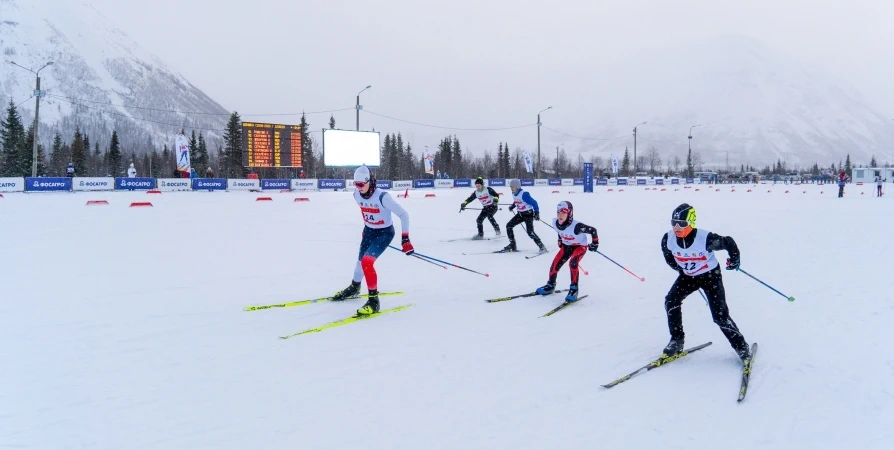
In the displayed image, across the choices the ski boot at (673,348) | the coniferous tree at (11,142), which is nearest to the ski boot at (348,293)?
the ski boot at (673,348)

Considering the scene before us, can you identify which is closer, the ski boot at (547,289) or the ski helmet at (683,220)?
the ski helmet at (683,220)

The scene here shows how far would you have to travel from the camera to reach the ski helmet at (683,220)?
16.9ft

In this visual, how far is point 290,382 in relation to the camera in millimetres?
4688

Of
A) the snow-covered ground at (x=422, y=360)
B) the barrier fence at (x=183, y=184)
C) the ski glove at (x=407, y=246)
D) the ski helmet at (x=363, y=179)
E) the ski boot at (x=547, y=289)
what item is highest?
the barrier fence at (x=183, y=184)

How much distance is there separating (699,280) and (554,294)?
10.5 ft

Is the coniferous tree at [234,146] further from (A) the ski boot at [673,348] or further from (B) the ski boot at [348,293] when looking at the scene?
(A) the ski boot at [673,348]

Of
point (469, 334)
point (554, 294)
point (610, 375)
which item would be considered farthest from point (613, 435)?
point (554, 294)

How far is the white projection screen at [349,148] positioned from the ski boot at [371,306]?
119 ft

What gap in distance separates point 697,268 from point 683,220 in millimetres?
519

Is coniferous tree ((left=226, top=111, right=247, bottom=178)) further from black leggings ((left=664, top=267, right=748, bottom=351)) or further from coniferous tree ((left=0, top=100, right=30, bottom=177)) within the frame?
black leggings ((left=664, top=267, right=748, bottom=351))

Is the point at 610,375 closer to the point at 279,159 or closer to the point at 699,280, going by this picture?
the point at 699,280

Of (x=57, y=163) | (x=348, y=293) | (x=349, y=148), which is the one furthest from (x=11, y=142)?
(x=348, y=293)

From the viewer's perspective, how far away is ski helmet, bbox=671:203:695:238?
515 centimetres

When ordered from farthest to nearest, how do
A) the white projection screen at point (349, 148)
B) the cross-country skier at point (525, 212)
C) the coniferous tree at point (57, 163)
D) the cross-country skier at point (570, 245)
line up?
the coniferous tree at point (57, 163) < the white projection screen at point (349, 148) < the cross-country skier at point (525, 212) < the cross-country skier at point (570, 245)
